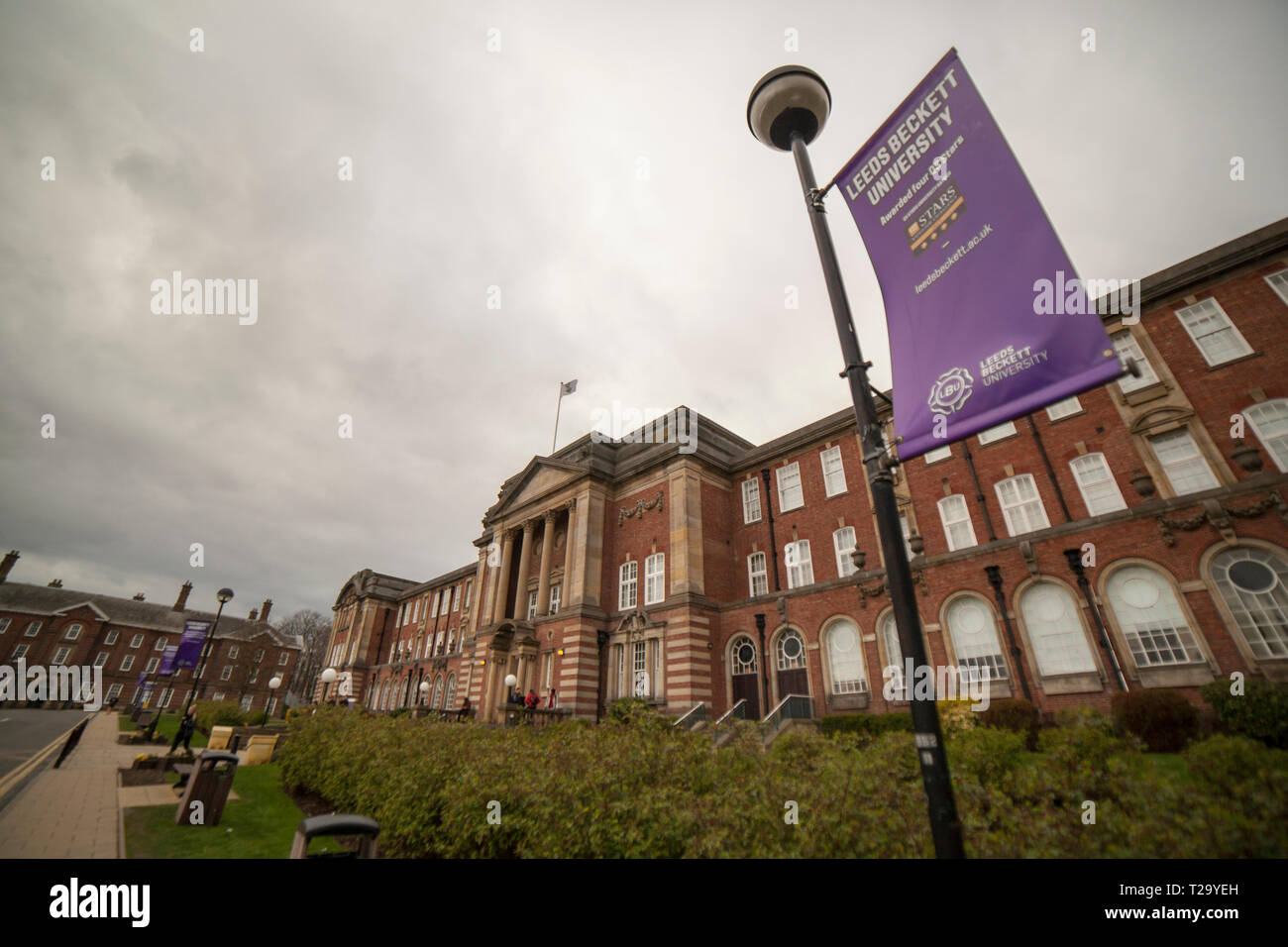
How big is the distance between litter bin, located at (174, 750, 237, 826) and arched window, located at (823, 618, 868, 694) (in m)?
18.9

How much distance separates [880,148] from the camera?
5.83 m

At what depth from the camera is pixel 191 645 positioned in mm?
26531

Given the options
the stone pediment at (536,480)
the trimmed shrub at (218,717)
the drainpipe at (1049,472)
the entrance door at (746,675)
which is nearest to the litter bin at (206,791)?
the entrance door at (746,675)

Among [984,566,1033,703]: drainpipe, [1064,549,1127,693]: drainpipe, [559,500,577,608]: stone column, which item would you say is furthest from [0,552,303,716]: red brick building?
[1064,549,1127,693]: drainpipe

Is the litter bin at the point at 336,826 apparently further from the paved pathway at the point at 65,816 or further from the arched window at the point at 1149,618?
Answer: the arched window at the point at 1149,618

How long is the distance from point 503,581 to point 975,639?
2657cm

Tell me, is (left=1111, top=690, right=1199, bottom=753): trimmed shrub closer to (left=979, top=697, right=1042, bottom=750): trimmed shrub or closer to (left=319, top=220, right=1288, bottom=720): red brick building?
(left=319, top=220, right=1288, bottom=720): red brick building

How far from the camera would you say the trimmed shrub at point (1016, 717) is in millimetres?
14273

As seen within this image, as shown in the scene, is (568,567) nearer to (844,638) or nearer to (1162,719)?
(844,638)

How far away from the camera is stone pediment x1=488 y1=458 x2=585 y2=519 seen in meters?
32.2

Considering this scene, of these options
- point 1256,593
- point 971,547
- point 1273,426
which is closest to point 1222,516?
point 1256,593
